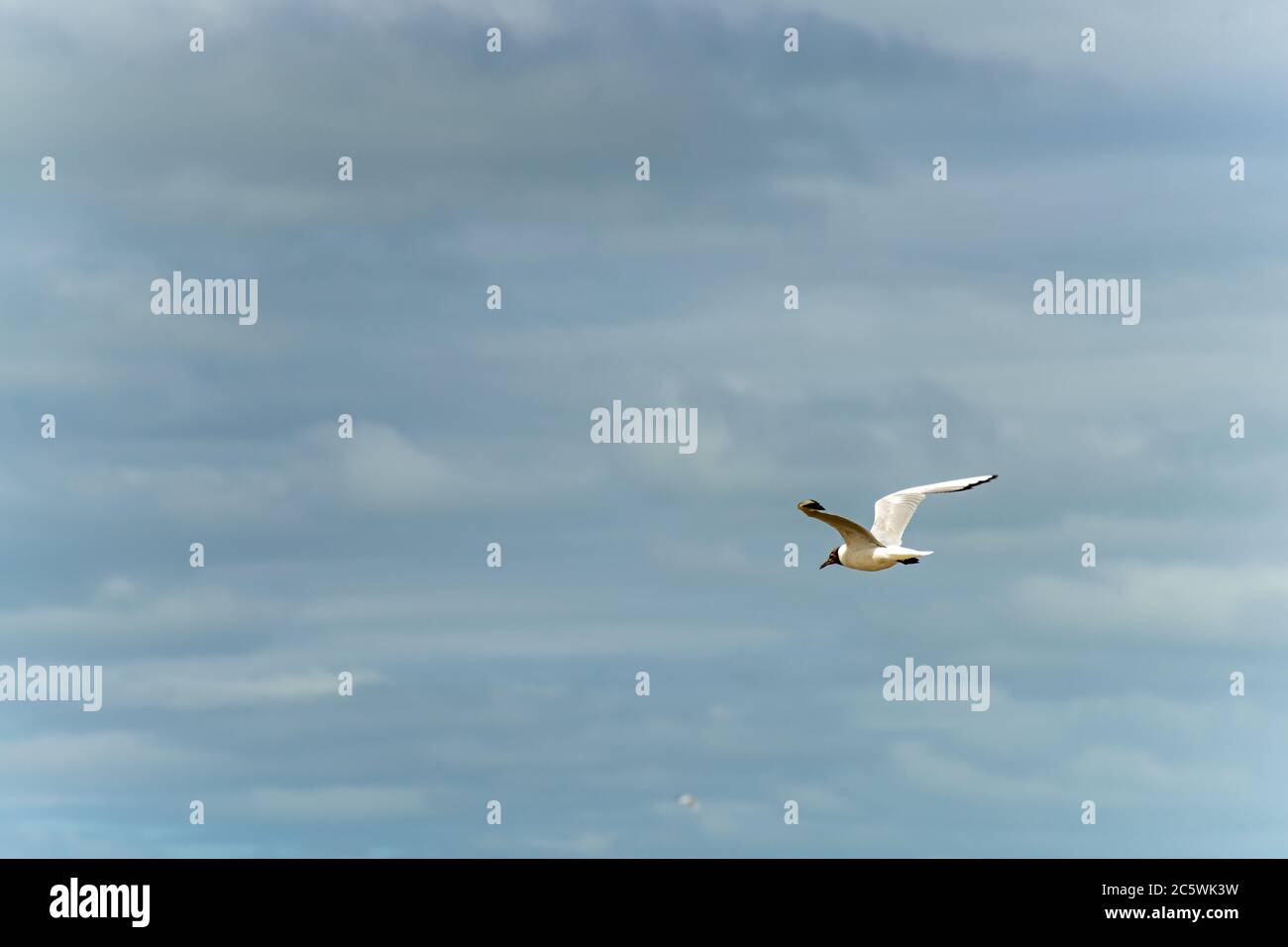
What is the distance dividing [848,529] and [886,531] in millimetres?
4163

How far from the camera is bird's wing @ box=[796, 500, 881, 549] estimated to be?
104 metres

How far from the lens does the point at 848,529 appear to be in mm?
110312

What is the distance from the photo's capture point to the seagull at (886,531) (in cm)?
10906

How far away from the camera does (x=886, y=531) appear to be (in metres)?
114

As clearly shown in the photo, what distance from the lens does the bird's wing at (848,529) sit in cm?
10400

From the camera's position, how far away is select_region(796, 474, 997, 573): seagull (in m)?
109

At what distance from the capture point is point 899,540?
114 metres
